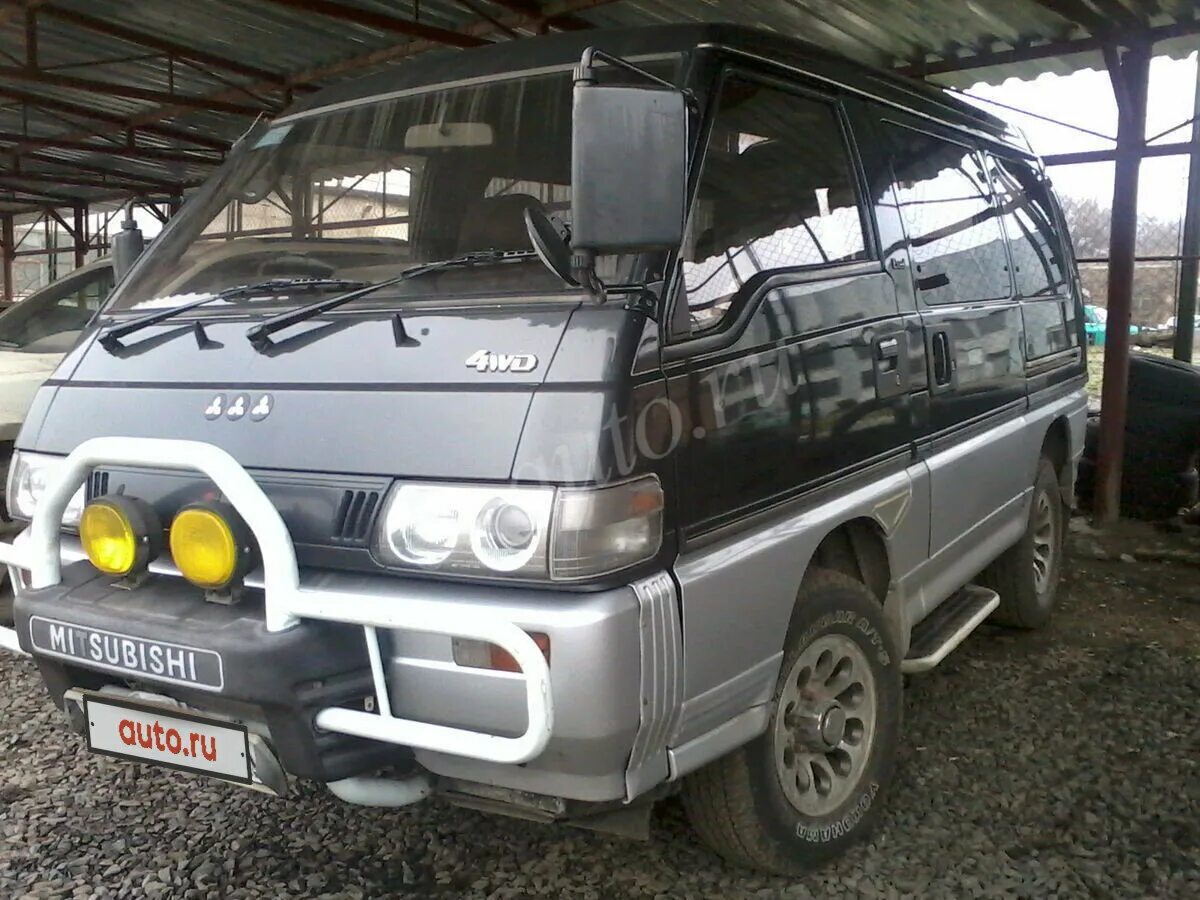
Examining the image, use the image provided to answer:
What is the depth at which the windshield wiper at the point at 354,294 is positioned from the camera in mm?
2350

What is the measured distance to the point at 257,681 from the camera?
1970mm

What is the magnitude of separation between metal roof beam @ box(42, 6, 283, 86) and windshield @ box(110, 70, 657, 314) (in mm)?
6851

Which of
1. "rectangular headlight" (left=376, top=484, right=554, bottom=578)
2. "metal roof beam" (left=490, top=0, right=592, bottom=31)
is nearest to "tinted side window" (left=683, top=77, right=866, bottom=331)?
"rectangular headlight" (left=376, top=484, right=554, bottom=578)

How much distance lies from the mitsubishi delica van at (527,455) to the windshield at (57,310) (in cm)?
329

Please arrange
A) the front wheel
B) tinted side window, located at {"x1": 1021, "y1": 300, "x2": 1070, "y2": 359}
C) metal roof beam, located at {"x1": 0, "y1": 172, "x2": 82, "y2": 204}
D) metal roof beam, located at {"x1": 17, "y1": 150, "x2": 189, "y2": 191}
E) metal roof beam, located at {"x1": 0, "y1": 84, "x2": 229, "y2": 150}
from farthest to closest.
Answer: metal roof beam, located at {"x1": 0, "y1": 172, "x2": 82, "y2": 204} → metal roof beam, located at {"x1": 17, "y1": 150, "x2": 189, "y2": 191} → metal roof beam, located at {"x1": 0, "y1": 84, "x2": 229, "y2": 150} → tinted side window, located at {"x1": 1021, "y1": 300, "x2": 1070, "y2": 359} → the front wheel

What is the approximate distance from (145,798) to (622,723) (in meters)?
1.98

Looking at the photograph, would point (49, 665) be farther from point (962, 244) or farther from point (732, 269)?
point (962, 244)

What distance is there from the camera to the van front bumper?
1.91 metres

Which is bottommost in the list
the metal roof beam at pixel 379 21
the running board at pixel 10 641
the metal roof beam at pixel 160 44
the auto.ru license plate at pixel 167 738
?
the auto.ru license plate at pixel 167 738

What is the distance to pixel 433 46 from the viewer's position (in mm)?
8266

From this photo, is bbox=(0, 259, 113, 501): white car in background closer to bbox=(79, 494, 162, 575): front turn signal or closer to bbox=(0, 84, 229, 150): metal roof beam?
bbox=(79, 494, 162, 575): front turn signal

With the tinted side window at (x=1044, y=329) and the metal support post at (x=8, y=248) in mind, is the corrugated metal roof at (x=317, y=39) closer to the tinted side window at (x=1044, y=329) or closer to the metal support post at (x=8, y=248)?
the tinted side window at (x=1044, y=329)

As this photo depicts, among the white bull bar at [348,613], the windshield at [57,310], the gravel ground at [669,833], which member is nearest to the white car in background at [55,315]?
the windshield at [57,310]

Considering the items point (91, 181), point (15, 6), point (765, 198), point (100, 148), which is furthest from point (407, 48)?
point (91, 181)
